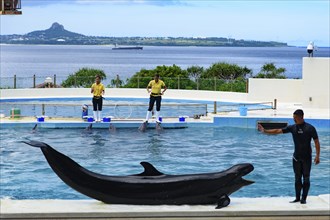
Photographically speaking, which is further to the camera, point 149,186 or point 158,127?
point 158,127

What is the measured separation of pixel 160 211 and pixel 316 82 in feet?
54.1

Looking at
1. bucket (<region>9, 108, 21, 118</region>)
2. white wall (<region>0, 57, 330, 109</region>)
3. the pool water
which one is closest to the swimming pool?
bucket (<region>9, 108, 21, 118</region>)

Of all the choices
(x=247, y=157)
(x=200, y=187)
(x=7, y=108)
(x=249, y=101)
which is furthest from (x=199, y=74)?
(x=200, y=187)

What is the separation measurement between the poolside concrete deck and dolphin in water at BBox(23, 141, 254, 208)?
118 millimetres

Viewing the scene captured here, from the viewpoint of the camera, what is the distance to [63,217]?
19.6 ft

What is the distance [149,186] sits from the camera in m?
6.44

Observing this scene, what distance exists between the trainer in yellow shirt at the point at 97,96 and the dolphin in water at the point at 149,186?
38.3 ft

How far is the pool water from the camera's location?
439 inches

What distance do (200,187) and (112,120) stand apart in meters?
12.6

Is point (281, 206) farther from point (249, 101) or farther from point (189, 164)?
point (249, 101)

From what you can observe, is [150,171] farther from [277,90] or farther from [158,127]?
[277,90]

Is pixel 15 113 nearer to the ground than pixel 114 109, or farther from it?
nearer to the ground

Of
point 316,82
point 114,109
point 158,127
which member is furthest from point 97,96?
point 316,82

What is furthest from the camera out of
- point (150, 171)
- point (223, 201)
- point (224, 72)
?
point (224, 72)
